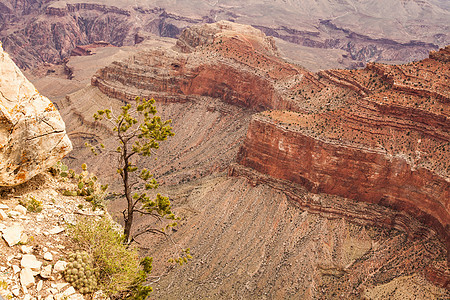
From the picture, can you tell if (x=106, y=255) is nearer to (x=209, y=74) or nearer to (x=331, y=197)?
(x=331, y=197)

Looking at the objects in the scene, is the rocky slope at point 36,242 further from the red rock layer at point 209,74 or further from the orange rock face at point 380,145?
the red rock layer at point 209,74

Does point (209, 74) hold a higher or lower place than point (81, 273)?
lower

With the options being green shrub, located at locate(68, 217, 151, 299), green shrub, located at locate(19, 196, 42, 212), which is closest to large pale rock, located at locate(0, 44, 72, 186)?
green shrub, located at locate(19, 196, 42, 212)

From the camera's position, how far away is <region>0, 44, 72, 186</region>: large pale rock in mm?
13453

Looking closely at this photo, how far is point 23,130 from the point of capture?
13.9m

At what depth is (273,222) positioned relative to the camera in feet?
143

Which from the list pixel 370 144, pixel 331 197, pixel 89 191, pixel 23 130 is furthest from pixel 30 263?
pixel 331 197

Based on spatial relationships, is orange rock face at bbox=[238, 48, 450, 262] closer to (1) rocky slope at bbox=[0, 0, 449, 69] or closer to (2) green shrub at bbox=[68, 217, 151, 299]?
(2) green shrub at bbox=[68, 217, 151, 299]

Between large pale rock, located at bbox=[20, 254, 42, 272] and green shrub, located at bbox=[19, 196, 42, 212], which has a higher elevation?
green shrub, located at bbox=[19, 196, 42, 212]

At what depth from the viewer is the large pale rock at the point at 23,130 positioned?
530 inches

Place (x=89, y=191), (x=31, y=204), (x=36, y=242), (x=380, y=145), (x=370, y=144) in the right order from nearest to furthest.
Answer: (x=36, y=242)
(x=31, y=204)
(x=89, y=191)
(x=380, y=145)
(x=370, y=144)

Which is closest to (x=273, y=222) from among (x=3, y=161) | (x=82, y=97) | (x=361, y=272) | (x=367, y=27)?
(x=361, y=272)

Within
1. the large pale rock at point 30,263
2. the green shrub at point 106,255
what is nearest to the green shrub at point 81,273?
the green shrub at point 106,255

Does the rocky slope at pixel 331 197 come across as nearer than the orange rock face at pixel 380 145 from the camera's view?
Yes
